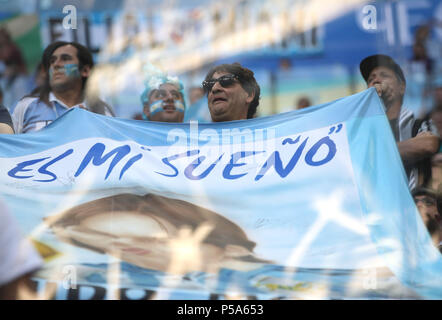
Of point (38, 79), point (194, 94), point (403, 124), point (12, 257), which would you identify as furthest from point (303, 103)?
point (12, 257)

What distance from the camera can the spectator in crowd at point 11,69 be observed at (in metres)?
5.17

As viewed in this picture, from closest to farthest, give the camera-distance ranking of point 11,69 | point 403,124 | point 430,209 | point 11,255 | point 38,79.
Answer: point 11,255 < point 430,209 < point 403,124 < point 38,79 < point 11,69

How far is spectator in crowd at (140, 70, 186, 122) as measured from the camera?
13.1ft

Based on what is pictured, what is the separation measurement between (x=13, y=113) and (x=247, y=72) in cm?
162

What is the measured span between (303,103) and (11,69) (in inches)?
106

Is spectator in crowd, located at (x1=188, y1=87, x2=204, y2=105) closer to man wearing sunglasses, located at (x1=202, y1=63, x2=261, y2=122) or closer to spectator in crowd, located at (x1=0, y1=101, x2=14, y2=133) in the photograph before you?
man wearing sunglasses, located at (x1=202, y1=63, x2=261, y2=122)

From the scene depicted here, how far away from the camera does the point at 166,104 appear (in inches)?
158

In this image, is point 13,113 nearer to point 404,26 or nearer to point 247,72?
point 247,72

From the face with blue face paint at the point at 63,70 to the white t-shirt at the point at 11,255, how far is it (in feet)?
8.59

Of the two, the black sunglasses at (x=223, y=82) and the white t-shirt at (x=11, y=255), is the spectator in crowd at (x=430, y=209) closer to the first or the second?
the black sunglasses at (x=223, y=82)

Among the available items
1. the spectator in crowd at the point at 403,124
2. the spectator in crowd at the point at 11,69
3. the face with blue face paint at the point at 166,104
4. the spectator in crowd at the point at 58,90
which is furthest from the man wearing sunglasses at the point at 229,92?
the spectator in crowd at the point at 11,69

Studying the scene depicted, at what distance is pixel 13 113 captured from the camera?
13.1 feet

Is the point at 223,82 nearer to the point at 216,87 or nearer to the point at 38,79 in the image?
the point at 216,87

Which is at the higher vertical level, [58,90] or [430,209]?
[58,90]
